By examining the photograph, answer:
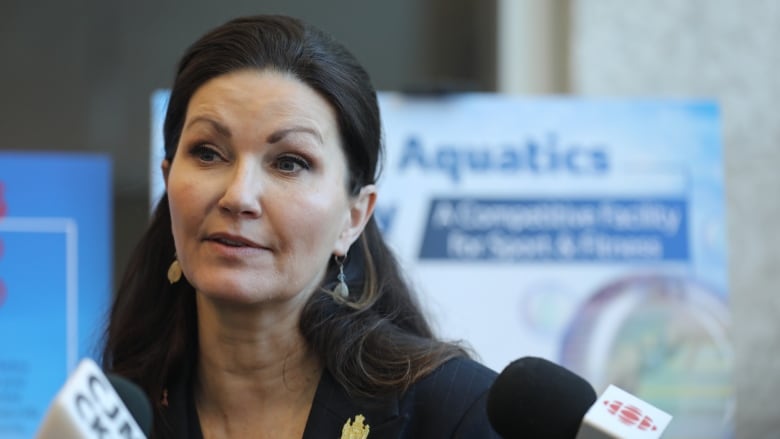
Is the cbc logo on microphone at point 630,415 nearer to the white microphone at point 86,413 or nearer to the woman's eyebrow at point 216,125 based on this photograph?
the white microphone at point 86,413

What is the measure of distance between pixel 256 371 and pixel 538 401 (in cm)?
79

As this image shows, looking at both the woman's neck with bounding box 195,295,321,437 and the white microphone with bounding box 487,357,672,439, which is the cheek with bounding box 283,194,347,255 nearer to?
the woman's neck with bounding box 195,295,321,437

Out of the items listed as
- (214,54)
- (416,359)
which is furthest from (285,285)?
(214,54)

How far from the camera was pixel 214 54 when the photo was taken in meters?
2.14

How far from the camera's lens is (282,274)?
2.02 meters

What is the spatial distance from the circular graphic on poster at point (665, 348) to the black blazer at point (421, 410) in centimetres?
164

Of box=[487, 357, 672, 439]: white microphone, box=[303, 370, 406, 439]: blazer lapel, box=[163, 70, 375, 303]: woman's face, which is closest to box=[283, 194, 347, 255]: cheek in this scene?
box=[163, 70, 375, 303]: woman's face

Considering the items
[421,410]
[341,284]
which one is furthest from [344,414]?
[341,284]

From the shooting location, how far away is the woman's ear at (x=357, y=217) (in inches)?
87.5

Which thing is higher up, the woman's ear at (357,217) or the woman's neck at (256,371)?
the woman's ear at (357,217)

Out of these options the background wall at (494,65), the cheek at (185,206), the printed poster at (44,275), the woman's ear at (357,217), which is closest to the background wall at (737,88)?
the background wall at (494,65)

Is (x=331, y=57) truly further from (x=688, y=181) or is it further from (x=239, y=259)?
(x=688, y=181)

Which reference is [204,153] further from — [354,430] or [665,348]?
[665,348]

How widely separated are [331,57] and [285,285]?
0.46 m
